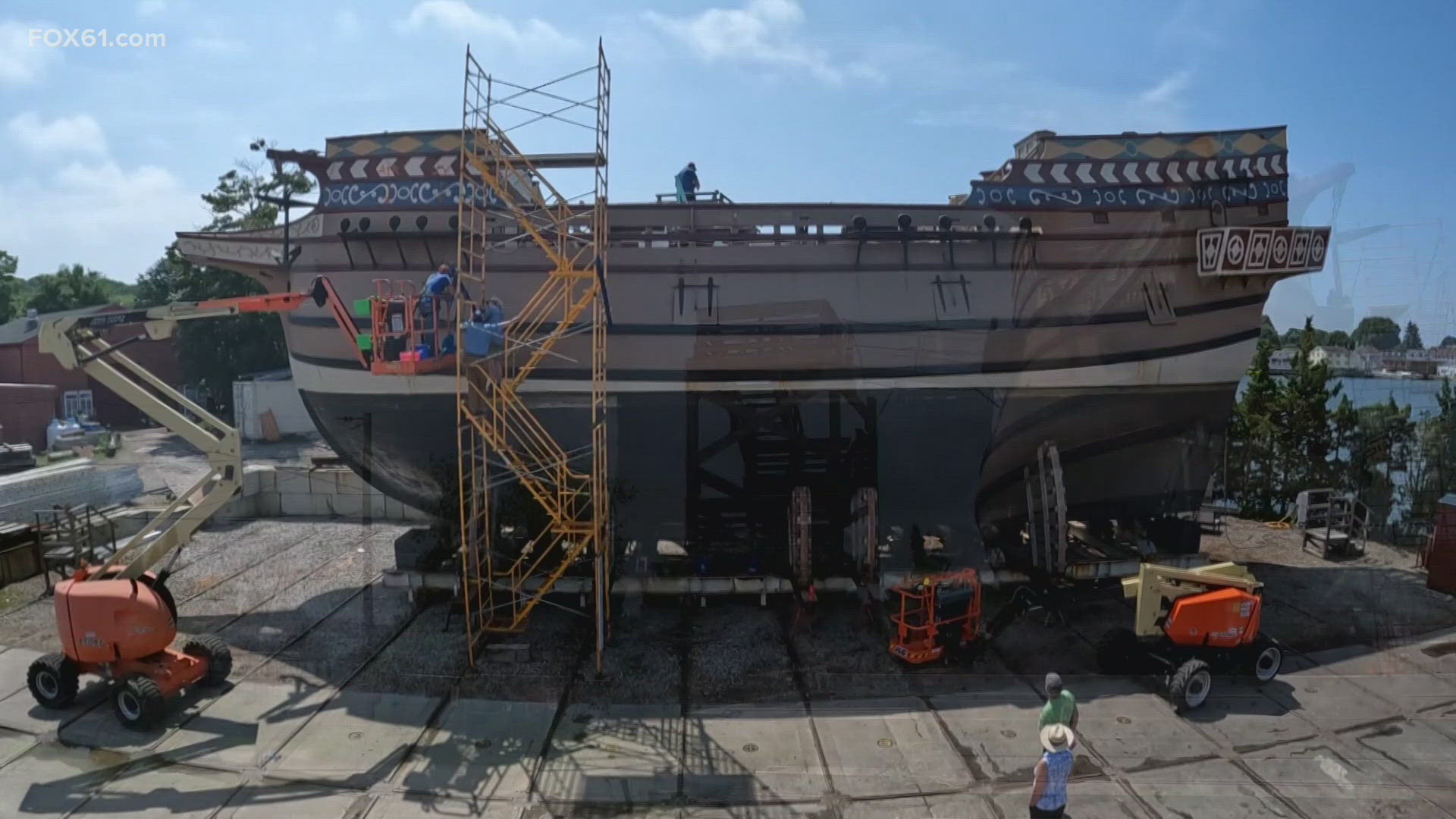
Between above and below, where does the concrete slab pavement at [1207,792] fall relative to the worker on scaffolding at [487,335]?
below

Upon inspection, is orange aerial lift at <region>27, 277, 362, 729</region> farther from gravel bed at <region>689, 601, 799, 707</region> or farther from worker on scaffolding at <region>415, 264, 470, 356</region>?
gravel bed at <region>689, 601, 799, 707</region>

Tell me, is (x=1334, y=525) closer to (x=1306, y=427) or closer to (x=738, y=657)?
(x=1306, y=427)

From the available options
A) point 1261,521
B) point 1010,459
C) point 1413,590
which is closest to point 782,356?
point 1010,459

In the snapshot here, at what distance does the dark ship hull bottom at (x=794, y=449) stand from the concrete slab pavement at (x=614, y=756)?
3.40m

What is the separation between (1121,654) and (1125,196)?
6.55m

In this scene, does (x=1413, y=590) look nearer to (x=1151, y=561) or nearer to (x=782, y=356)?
(x=1151, y=561)

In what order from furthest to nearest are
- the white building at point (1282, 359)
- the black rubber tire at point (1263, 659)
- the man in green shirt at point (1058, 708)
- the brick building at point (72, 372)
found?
the brick building at point (72, 372), the white building at point (1282, 359), the black rubber tire at point (1263, 659), the man in green shirt at point (1058, 708)

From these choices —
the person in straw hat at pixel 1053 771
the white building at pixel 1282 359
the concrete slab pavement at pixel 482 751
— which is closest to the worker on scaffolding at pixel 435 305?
the concrete slab pavement at pixel 482 751

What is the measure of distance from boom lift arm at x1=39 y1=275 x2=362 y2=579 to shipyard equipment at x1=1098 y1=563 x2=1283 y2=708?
9451 millimetres

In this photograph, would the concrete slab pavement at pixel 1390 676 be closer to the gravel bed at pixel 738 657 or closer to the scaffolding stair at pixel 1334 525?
the scaffolding stair at pixel 1334 525

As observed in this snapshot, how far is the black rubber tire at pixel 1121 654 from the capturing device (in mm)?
8352

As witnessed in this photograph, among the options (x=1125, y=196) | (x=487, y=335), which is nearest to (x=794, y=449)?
(x=487, y=335)

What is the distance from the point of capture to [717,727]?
7285 mm

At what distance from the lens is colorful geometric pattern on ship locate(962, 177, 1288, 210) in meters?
11.2
